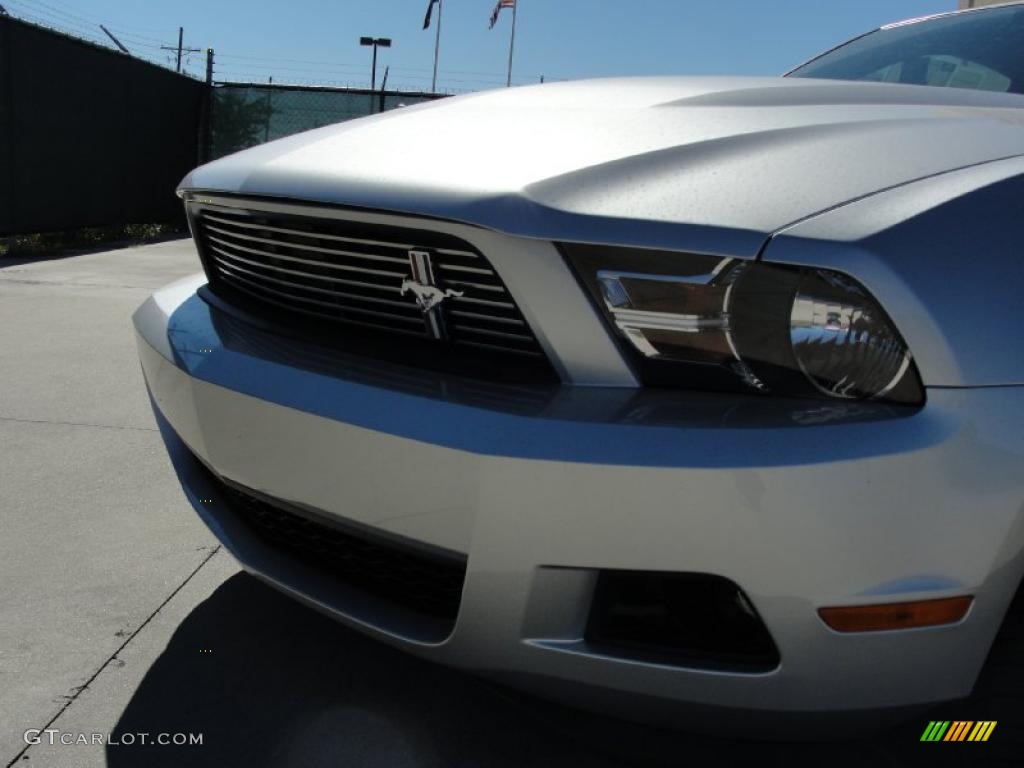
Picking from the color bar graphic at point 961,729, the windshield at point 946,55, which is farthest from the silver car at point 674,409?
the windshield at point 946,55

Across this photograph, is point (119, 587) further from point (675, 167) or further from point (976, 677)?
point (976, 677)

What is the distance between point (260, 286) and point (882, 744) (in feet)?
4.93

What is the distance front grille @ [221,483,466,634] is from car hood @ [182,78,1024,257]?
1.73 feet

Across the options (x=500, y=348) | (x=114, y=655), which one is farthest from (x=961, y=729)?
(x=114, y=655)

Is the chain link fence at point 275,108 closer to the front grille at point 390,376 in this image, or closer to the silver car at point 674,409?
the front grille at point 390,376

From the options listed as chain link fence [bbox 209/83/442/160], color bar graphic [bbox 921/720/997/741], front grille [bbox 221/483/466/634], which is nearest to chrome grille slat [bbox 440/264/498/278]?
front grille [bbox 221/483/466/634]

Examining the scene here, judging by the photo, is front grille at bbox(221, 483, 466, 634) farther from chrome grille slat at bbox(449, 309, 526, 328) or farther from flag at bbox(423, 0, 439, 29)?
flag at bbox(423, 0, 439, 29)

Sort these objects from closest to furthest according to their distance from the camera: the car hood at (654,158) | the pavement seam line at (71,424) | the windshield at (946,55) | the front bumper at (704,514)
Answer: the front bumper at (704,514), the car hood at (654,158), the windshield at (946,55), the pavement seam line at (71,424)

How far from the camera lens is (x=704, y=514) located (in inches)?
50.3

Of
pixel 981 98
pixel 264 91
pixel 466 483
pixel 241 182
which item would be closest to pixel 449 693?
pixel 466 483

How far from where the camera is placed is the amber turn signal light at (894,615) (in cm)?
130

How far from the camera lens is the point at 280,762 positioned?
5.63 feet

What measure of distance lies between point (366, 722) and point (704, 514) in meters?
0.91

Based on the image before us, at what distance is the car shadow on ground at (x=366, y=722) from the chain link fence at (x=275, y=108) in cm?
1199
